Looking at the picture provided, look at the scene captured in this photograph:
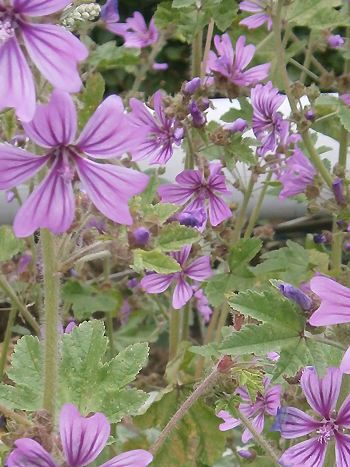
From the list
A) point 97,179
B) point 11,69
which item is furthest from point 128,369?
point 11,69

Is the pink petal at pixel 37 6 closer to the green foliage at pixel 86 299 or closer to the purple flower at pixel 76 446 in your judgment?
the purple flower at pixel 76 446

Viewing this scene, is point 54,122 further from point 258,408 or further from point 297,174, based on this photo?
point 297,174

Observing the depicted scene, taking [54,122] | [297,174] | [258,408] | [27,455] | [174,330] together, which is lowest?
[174,330]

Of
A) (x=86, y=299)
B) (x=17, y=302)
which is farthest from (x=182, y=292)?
(x=86, y=299)

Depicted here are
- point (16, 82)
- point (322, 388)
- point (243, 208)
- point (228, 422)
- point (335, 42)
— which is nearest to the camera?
point (16, 82)

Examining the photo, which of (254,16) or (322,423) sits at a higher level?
(254,16)

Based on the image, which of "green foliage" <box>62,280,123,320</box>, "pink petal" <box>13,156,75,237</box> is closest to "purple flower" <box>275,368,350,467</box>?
"pink petal" <box>13,156,75,237</box>

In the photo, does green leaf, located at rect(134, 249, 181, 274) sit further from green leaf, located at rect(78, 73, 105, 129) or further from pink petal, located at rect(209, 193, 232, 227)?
pink petal, located at rect(209, 193, 232, 227)
